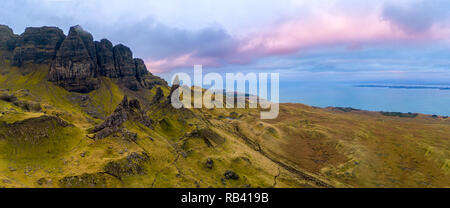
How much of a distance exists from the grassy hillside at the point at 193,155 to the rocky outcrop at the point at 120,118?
268cm

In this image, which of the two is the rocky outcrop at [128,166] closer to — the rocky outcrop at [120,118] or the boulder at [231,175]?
the rocky outcrop at [120,118]

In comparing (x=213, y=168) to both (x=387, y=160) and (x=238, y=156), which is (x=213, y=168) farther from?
(x=387, y=160)

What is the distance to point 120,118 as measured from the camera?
106500mm

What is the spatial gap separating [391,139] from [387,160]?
52513 mm

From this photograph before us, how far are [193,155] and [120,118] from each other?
43374 millimetres

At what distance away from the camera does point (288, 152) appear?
15938 centimetres

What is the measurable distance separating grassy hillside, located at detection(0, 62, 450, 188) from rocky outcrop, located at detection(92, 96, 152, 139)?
2.68 m

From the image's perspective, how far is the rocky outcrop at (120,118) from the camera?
9605cm

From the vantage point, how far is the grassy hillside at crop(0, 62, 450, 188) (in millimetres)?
76312

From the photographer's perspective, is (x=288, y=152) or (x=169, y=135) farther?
(x=288, y=152)

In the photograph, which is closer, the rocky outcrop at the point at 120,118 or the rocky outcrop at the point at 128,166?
the rocky outcrop at the point at 128,166

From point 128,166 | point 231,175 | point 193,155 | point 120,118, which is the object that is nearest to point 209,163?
point 193,155

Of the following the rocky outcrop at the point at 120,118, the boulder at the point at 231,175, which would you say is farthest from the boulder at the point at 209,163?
the rocky outcrop at the point at 120,118
